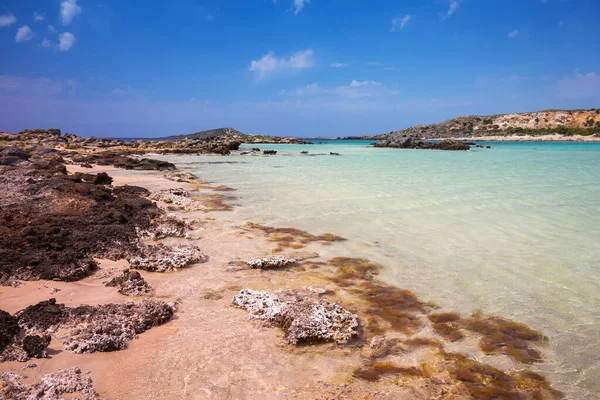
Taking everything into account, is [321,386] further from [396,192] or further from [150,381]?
[396,192]

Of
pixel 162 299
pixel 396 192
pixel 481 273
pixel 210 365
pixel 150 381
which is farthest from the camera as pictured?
pixel 396 192

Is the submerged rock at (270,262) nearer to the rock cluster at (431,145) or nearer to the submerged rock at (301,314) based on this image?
the submerged rock at (301,314)

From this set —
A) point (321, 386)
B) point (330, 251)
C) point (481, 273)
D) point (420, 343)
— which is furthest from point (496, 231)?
point (321, 386)

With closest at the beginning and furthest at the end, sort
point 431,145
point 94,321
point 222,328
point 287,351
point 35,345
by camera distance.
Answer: point 35,345
point 287,351
point 94,321
point 222,328
point 431,145

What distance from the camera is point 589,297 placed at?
453 centimetres

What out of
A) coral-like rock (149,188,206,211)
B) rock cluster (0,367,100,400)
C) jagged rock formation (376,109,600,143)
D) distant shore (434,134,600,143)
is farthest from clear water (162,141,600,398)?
distant shore (434,134,600,143)

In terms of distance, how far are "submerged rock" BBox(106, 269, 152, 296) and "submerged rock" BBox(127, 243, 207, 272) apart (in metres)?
0.54

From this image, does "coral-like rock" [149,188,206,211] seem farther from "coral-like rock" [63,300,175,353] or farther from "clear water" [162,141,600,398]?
"coral-like rock" [63,300,175,353]

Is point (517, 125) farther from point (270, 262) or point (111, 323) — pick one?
point (111, 323)

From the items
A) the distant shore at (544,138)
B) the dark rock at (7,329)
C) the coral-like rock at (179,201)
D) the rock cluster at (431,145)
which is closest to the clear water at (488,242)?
the coral-like rock at (179,201)

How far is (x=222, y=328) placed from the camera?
3.68m

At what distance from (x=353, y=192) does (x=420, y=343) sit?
925 centimetres

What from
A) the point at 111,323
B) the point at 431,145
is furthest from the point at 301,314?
the point at 431,145

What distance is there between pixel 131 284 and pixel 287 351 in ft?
7.45
